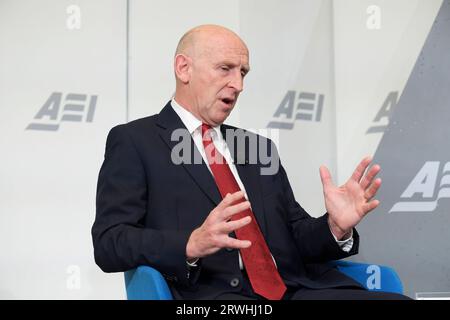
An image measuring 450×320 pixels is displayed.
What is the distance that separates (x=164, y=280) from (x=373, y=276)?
860 mm

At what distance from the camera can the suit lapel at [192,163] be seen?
2.26 metres

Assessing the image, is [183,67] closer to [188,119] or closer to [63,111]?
[188,119]

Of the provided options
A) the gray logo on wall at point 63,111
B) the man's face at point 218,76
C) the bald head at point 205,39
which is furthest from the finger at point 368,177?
the gray logo on wall at point 63,111

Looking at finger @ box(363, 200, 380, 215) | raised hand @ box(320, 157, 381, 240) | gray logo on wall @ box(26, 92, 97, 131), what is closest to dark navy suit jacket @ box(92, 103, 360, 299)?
raised hand @ box(320, 157, 381, 240)

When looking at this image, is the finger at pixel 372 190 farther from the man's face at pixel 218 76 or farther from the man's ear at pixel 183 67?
the man's ear at pixel 183 67

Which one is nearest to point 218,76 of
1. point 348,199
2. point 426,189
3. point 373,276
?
point 348,199

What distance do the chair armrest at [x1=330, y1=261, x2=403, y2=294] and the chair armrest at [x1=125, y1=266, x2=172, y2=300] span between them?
2.61 ft

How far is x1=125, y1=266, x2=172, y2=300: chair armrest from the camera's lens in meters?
1.92

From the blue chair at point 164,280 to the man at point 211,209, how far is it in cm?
5

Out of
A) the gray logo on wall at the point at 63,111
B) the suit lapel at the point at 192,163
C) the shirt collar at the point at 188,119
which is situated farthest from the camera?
the gray logo on wall at the point at 63,111

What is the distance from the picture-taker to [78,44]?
355 centimetres

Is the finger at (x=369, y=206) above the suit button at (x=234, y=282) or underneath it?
above

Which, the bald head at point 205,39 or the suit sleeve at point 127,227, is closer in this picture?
the suit sleeve at point 127,227

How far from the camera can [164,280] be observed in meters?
1.98
